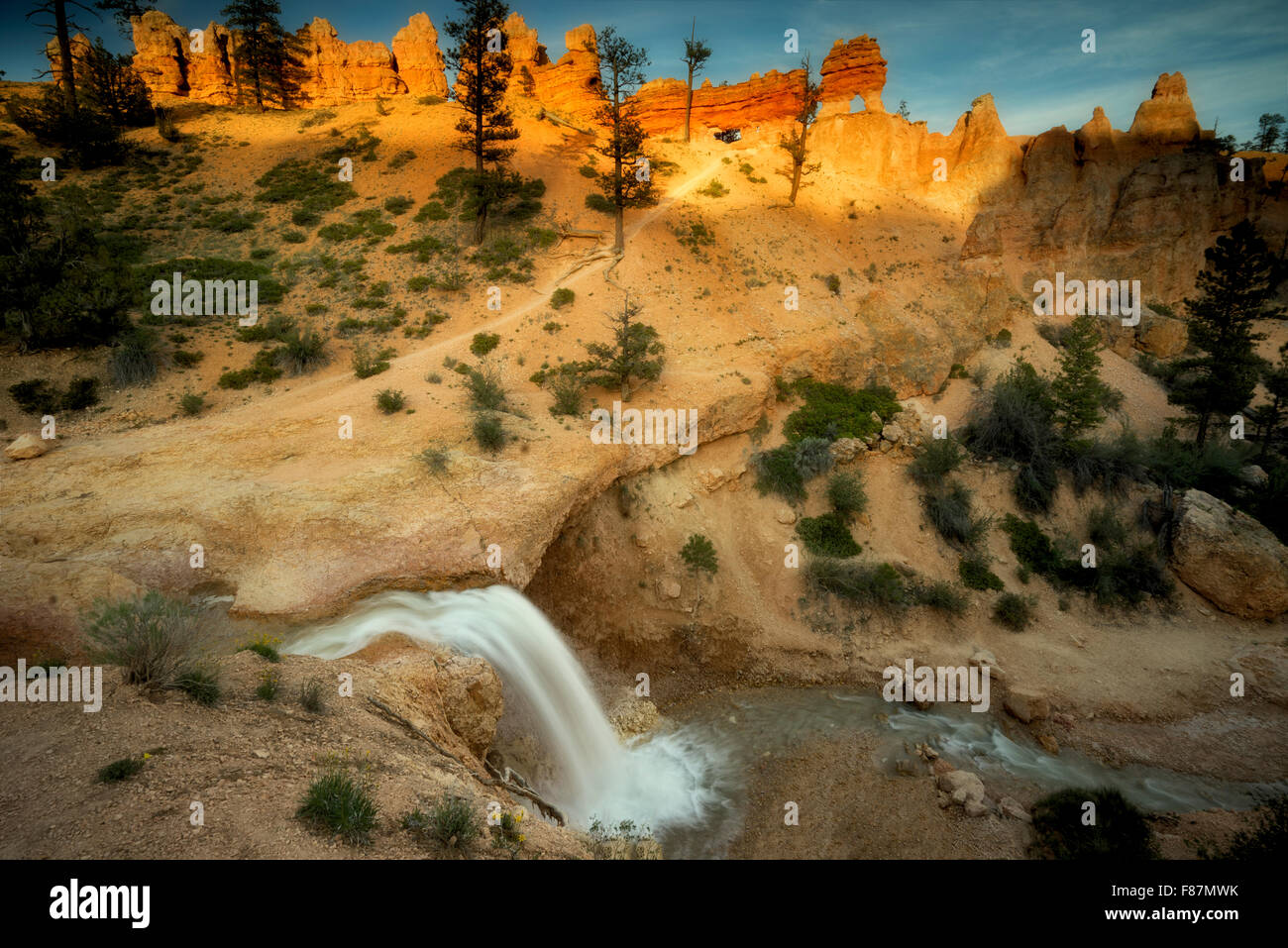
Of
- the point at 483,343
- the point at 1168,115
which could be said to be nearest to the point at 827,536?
the point at 483,343

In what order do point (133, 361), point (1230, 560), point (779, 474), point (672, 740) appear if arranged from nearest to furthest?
point (672, 740), point (1230, 560), point (133, 361), point (779, 474)

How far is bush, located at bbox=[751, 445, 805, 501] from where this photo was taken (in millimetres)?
21328

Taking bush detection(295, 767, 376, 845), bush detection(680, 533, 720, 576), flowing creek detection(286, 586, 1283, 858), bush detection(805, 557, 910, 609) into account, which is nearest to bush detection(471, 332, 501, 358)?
bush detection(680, 533, 720, 576)

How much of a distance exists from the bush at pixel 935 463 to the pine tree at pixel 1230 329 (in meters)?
11.9

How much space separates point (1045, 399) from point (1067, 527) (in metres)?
5.76

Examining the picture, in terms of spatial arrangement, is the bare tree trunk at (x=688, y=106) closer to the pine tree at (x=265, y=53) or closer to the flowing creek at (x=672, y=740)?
the pine tree at (x=265, y=53)

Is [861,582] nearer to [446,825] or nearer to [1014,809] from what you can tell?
[1014,809]

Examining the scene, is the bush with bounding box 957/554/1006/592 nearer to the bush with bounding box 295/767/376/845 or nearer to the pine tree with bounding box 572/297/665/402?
the pine tree with bounding box 572/297/665/402

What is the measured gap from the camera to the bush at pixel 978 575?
1950 centimetres

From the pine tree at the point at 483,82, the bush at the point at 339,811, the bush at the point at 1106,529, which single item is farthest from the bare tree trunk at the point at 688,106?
the bush at the point at 339,811

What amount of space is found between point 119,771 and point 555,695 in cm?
802

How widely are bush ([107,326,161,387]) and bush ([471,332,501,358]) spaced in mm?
11202

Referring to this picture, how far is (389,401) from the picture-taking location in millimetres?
17422

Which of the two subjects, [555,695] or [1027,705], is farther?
[1027,705]
